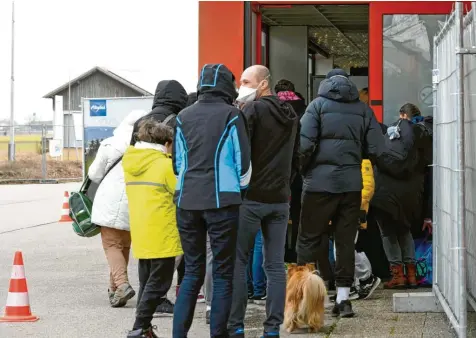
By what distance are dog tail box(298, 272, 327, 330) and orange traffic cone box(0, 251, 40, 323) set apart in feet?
7.12

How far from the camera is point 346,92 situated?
7.26m

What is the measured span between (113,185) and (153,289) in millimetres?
1778

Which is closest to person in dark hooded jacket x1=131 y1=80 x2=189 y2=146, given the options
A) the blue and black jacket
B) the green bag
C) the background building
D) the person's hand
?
the green bag

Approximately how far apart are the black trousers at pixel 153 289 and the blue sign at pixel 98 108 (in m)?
9.16

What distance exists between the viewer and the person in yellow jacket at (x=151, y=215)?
250 inches

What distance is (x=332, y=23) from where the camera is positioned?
12.8 meters

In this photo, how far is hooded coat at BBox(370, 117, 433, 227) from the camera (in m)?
8.50

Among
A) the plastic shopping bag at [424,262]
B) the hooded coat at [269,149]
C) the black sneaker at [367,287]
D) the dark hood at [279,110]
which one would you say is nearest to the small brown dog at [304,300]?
the hooded coat at [269,149]

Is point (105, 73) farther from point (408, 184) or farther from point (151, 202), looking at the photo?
point (151, 202)

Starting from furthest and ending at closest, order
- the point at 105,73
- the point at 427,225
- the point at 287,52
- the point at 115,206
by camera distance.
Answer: the point at 105,73, the point at 287,52, the point at 427,225, the point at 115,206

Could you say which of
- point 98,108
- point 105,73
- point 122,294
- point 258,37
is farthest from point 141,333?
point 105,73

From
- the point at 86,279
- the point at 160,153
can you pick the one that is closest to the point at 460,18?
the point at 160,153

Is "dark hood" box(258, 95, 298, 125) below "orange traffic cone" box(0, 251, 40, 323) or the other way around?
the other way around

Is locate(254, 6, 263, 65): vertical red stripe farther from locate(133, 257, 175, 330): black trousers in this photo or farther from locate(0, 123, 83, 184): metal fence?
locate(0, 123, 83, 184): metal fence
